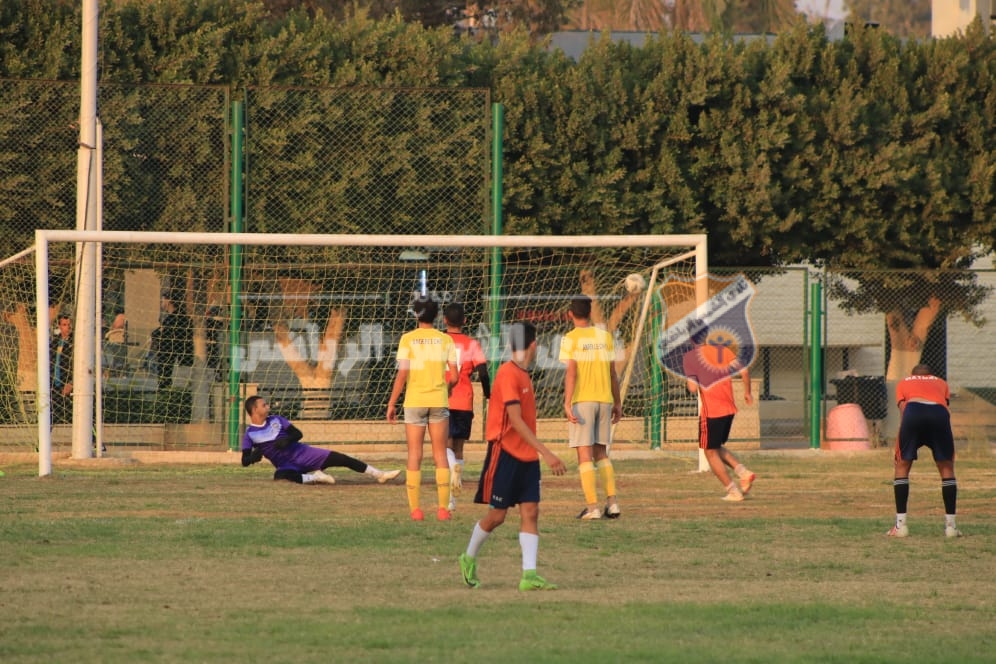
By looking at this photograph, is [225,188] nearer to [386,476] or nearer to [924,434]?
[386,476]

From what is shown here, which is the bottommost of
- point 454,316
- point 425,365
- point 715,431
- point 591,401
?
point 715,431

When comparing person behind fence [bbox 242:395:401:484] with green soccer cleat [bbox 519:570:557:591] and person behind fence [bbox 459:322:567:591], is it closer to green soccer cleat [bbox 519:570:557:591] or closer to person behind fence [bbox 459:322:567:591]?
person behind fence [bbox 459:322:567:591]

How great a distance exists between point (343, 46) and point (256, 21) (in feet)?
4.51

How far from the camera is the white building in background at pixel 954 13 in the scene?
33.2 m

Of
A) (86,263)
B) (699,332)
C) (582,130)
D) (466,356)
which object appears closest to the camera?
(466,356)

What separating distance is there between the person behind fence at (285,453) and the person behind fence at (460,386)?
5.41ft

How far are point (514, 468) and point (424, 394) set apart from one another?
366cm

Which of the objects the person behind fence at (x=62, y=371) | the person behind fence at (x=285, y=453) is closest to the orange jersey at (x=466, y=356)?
the person behind fence at (x=285, y=453)

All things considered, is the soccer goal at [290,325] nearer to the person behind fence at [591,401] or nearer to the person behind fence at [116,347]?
the person behind fence at [116,347]

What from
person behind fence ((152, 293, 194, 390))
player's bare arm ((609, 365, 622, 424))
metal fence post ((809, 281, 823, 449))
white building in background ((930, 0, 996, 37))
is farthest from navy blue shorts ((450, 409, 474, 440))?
white building in background ((930, 0, 996, 37))

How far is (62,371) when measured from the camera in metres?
20.3

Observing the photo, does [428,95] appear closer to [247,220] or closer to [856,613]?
[247,220]

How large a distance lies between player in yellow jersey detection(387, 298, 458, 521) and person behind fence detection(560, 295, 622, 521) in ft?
3.68

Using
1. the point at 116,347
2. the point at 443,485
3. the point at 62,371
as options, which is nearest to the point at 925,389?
the point at 443,485
